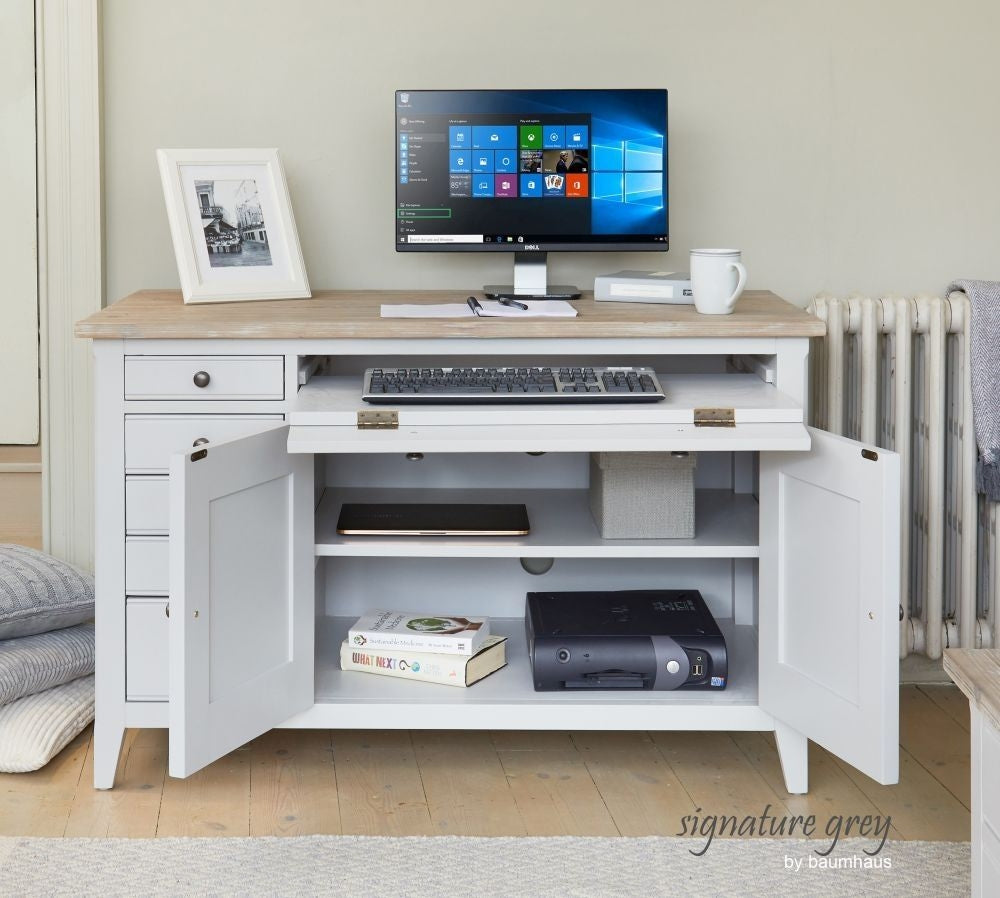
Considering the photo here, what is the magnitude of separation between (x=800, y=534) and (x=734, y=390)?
27cm

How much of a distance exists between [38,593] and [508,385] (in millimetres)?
1114

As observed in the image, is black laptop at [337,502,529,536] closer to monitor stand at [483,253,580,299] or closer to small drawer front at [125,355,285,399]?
small drawer front at [125,355,285,399]

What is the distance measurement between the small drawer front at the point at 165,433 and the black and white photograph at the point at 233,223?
38cm

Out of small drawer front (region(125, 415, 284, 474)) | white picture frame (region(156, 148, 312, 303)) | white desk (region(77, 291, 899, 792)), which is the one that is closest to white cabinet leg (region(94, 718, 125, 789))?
white desk (region(77, 291, 899, 792))

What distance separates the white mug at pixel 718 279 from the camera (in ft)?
7.23

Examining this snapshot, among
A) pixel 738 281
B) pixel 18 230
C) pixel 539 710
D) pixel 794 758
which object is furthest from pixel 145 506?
pixel 794 758

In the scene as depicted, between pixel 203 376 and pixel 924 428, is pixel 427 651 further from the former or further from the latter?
pixel 924 428

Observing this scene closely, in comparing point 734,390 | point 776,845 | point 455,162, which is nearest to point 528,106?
point 455,162

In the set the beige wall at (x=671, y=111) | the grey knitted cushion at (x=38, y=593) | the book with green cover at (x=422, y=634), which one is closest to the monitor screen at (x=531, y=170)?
the beige wall at (x=671, y=111)

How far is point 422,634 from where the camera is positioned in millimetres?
2344

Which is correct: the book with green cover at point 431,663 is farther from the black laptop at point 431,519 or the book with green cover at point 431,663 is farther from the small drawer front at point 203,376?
the small drawer front at point 203,376

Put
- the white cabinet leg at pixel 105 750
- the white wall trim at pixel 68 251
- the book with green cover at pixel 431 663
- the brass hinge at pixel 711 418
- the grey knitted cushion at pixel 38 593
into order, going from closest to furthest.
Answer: the brass hinge at pixel 711 418, the white cabinet leg at pixel 105 750, the book with green cover at pixel 431 663, the grey knitted cushion at pixel 38 593, the white wall trim at pixel 68 251

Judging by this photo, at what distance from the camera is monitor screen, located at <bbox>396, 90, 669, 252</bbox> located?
2455mm

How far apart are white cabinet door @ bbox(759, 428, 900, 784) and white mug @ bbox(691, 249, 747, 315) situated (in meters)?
0.29
